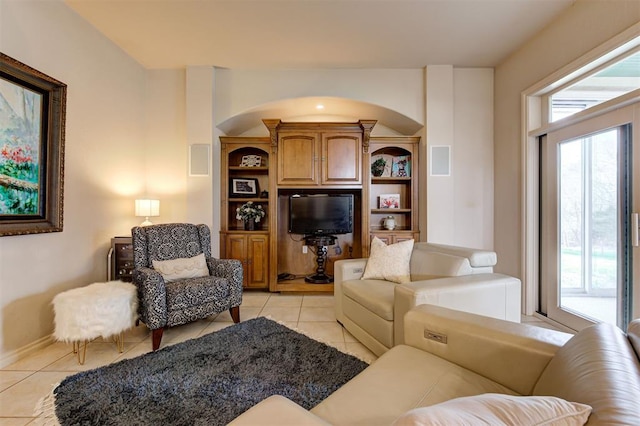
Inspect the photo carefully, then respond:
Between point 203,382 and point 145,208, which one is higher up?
point 145,208

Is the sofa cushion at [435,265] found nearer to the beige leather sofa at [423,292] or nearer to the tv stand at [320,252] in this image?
the beige leather sofa at [423,292]

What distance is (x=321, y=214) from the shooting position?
3836mm


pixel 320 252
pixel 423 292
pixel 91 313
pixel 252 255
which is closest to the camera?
pixel 423 292

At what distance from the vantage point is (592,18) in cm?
231

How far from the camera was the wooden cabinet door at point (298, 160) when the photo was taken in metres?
3.72

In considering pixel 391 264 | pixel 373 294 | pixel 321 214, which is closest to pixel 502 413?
pixel 373 294

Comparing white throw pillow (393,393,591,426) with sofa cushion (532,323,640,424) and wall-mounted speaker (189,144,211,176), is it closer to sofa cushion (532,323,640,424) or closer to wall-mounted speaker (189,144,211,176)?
sofa cushion (532,323,640,424)

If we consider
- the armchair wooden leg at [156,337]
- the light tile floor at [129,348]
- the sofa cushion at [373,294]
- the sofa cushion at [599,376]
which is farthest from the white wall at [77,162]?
the sofa cushion at [599,376]

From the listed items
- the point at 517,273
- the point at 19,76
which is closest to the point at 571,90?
the point at 517,273

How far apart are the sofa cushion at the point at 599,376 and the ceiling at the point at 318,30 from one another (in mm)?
2848

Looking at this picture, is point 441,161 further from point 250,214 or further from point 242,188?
point 242,188

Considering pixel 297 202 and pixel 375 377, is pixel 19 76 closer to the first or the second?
pixel 297 202

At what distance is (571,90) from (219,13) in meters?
3.47

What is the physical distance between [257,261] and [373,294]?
2063 mm
